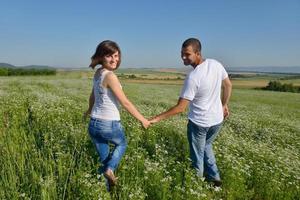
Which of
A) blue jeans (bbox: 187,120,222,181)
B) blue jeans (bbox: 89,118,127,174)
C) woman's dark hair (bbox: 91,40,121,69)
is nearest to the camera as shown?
woman's dark hair (bbox: 91,40,121,69)

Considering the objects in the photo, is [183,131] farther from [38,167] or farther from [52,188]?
[52,188]

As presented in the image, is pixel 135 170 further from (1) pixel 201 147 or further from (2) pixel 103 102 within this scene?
(2) pixel 103 102

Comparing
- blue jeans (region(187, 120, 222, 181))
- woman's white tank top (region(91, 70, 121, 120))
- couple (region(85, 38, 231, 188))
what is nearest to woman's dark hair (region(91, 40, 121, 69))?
couple (region(85, 38, 231, 188))

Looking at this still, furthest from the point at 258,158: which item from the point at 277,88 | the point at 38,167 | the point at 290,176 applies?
the point at 277,88

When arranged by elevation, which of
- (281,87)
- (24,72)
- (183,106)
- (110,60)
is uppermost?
(110,60)

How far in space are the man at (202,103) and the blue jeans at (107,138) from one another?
0.71 m

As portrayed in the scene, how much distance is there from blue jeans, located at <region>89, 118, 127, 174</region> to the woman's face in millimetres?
840

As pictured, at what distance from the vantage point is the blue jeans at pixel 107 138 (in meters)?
5.22

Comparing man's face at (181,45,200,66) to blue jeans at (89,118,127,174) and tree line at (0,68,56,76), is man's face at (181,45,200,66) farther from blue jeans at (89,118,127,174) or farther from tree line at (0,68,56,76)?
tree line at (0,68,56,76)

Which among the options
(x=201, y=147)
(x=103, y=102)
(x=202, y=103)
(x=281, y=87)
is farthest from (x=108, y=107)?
(x=281, y=87)

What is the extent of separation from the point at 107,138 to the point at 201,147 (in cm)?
174

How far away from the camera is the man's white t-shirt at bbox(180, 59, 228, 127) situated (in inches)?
216

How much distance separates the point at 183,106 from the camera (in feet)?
18.2

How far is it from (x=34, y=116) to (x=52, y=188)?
701cm
